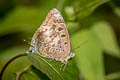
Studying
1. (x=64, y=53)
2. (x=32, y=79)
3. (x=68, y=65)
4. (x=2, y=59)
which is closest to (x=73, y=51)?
(x=64, y=53)

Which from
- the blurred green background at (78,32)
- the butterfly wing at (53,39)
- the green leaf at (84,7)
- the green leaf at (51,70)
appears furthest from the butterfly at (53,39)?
the green leaf at (84,7)

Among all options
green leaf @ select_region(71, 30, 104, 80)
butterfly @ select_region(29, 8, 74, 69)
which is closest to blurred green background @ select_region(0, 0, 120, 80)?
green leaf @ select_region(71, 30, 104, 80)

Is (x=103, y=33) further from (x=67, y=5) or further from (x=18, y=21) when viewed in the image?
(x=18, y=21)

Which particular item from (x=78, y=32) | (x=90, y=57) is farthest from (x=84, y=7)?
(x=90, y=57)

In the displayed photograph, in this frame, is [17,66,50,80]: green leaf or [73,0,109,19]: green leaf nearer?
[17,66,50,80]: green leaf

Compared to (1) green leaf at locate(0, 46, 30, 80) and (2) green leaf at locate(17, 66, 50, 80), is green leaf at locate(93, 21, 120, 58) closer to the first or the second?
(1) green leaf at locate(0, 46, 30, 80)
